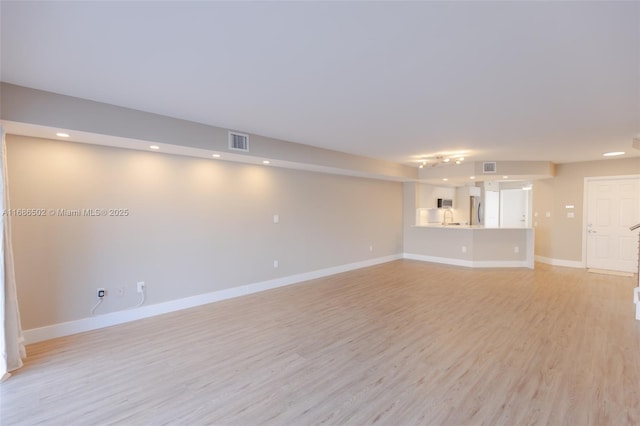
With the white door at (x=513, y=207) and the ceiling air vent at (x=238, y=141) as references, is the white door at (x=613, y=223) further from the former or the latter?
the ceiling air vent at (x=238, y=141)

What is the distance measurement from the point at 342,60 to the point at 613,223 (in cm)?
780

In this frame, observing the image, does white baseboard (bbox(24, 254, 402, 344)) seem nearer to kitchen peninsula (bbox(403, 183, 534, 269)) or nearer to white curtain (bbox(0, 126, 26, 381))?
white curtain (bbox(0, 126, 26, 381))

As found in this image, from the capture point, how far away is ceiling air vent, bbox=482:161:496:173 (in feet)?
21.9

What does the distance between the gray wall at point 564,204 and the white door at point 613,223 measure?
186 millimetres

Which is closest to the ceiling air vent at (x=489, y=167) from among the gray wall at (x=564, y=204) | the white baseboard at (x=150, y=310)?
the gray wall at (x=564, y=204)

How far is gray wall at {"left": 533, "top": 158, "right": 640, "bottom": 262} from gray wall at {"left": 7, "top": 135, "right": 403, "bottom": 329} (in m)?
5.53

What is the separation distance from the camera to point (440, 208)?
898 cm

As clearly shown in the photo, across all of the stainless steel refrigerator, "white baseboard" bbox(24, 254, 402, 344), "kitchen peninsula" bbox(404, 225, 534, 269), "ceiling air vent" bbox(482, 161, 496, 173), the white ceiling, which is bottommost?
"white baseboard" bbox(24, 254, 402, 344)

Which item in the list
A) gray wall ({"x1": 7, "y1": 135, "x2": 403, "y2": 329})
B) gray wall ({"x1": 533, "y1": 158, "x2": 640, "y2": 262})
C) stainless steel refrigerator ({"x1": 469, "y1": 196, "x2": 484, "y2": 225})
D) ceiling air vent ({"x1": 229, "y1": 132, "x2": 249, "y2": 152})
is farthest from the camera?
stainless steel refrigerator ({"x1": 469, "y1": 196, "x2": 484, "y2": 225})

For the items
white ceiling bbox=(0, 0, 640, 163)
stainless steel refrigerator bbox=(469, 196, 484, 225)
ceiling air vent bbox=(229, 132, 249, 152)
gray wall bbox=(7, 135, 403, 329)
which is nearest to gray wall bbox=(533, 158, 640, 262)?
stainless steel refrigerator bbox=(469, 196, 484, 225)

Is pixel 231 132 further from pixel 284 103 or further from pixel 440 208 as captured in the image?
pixel 440 208

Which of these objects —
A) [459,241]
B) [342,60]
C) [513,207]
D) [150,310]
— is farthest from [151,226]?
[513,207]

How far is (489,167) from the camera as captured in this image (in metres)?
6.69

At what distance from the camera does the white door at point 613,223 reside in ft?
21.0
